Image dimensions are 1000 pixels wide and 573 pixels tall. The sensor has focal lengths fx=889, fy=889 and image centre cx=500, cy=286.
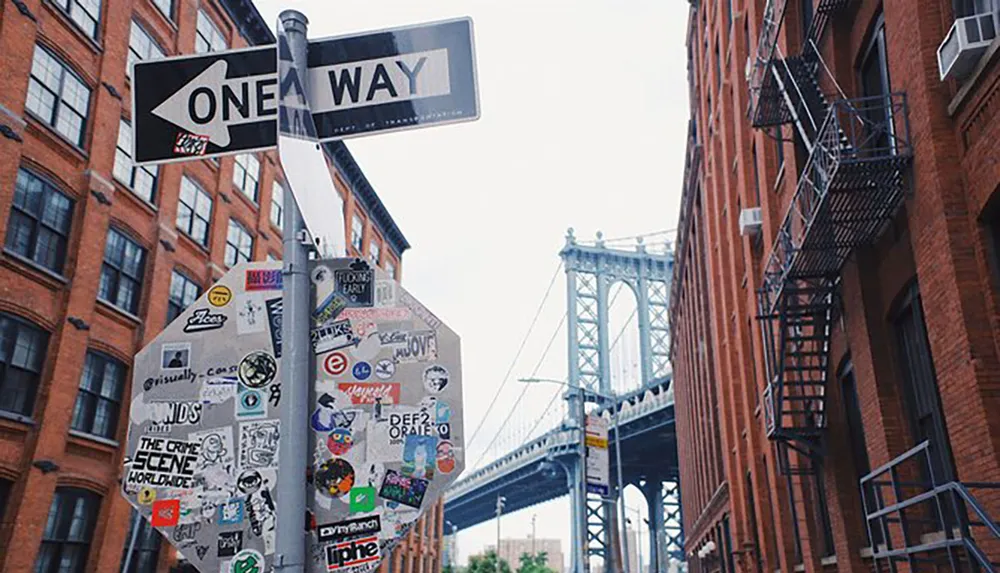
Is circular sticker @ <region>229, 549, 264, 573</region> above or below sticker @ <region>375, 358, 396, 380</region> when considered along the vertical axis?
below

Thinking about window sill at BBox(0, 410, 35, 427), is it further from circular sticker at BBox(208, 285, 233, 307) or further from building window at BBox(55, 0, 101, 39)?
circular sticker at BBox(208, 285, 233, 307)

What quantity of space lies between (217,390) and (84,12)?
25119 mm

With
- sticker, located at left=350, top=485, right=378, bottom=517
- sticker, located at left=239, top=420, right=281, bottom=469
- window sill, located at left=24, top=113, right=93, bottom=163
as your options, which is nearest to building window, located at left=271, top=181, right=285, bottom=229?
window sill, located at left=24, top=113, right=93, bottom=163

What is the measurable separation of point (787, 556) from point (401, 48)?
1832 centimetres

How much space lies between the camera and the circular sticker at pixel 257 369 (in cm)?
356

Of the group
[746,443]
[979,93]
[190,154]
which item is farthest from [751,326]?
[190,154]

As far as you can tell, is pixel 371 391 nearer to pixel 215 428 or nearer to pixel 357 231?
pixel 215 428

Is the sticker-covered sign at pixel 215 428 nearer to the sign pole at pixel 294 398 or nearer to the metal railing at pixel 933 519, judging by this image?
the sign pole at pixel 294 398

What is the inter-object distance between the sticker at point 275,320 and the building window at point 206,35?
2990 cm

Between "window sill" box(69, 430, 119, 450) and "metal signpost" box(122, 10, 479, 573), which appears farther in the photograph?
"window sill" box(69, 430, 119, 450)

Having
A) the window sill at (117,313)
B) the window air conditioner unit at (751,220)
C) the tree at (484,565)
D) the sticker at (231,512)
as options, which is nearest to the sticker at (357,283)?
the sticker at (231,512)

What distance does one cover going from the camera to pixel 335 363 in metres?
3.50

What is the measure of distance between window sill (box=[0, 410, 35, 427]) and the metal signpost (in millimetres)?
20109

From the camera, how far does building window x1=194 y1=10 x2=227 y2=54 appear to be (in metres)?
31.6
